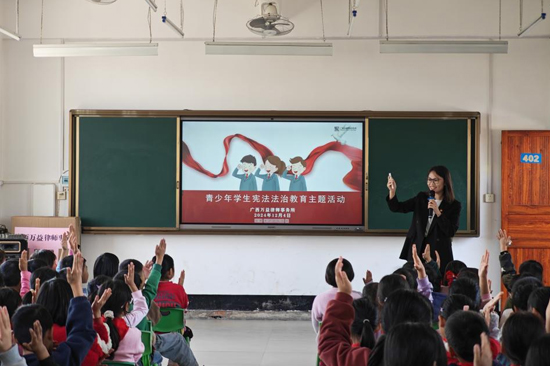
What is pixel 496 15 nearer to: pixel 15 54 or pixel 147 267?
pixel 147 267

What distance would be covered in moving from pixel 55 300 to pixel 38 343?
0.56 metres

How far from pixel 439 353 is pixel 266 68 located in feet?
17.3

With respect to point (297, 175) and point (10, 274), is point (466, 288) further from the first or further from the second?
point (297, 175)

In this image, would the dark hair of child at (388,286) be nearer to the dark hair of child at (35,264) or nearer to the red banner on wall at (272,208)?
the dark hair of child at (35,264)

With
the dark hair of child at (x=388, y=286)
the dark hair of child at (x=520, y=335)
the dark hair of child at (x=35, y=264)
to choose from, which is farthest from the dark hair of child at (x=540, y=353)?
the dark hair of child at (x=35, y=264)

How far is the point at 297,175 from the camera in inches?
256

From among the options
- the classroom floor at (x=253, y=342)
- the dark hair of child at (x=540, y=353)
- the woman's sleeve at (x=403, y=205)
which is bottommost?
the classroom floor at (x=253, y=342)

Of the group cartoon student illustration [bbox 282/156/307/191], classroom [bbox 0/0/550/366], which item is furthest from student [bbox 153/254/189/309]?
cartoon student illustration [bbox 282/156/307/191]

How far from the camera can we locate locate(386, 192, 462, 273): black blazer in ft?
15.1

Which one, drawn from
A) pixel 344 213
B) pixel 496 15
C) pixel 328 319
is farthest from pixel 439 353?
pixel 496 15

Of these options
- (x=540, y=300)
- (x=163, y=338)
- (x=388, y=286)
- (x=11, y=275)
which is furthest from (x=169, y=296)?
(x=540, y=300)

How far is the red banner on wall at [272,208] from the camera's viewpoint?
645cm

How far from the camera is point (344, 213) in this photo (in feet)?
21.2

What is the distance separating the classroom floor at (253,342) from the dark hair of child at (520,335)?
2930 millimetres
